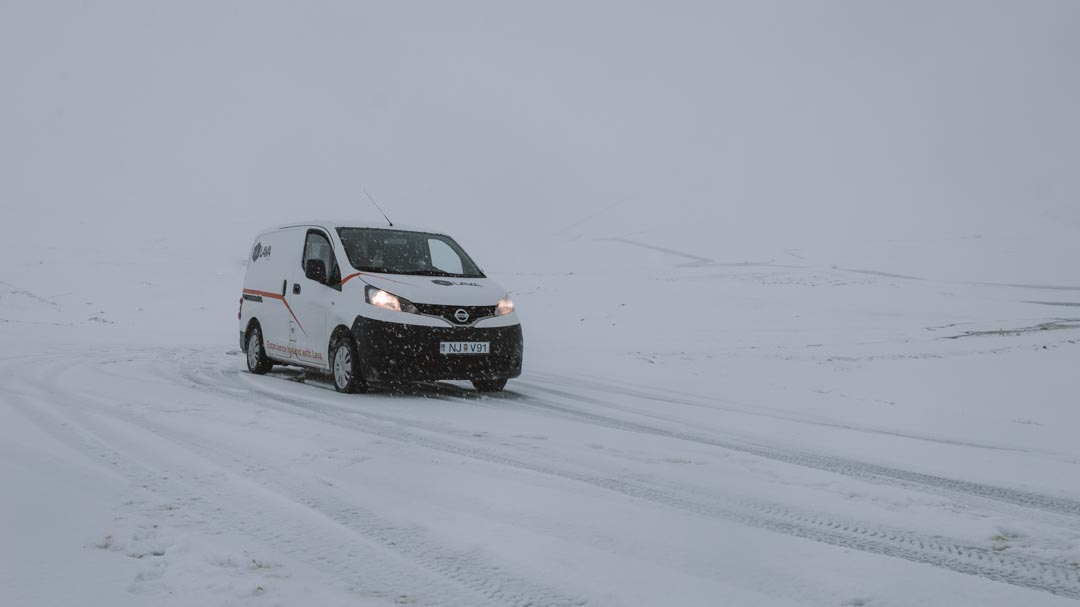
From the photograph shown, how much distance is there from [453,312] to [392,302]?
0.60 metres

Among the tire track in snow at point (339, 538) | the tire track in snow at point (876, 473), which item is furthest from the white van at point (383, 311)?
the tire track in snow at point (339, 538)

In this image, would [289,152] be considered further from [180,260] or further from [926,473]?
[926,473]

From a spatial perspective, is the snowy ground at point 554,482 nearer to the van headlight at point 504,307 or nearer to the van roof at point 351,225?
the van headlight at point 504,307

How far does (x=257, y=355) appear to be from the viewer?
1080 cm

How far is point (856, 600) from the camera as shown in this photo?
10.3 ft

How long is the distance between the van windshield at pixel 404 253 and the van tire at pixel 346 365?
0.80 metres

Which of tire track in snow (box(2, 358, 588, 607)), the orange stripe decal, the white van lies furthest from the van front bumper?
tire track in snow (box(2, 358, 588, 607))

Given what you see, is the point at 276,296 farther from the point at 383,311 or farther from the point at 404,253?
the point at 383,311

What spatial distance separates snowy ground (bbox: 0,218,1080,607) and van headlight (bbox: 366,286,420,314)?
894 mm

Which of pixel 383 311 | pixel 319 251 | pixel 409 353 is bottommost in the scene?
pixel 409 353

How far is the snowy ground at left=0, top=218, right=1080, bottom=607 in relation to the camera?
3.25m

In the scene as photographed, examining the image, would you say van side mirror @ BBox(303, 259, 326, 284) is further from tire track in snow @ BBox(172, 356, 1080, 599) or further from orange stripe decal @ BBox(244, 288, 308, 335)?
tire track in snow @ BBox(172, 356, 1080, 599)

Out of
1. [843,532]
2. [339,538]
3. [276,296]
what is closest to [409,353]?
[276,296]

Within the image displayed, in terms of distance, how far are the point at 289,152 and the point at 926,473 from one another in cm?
8460
